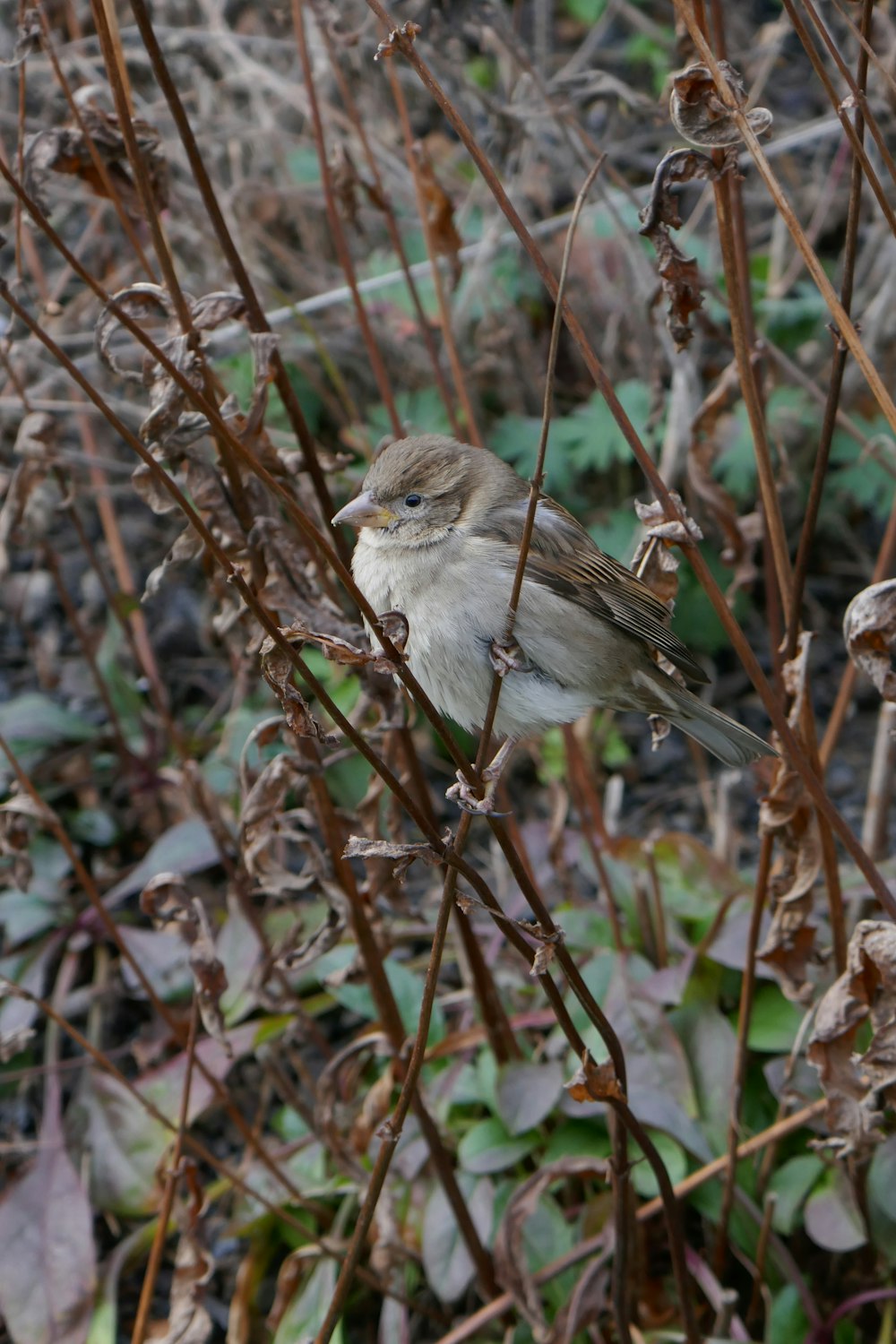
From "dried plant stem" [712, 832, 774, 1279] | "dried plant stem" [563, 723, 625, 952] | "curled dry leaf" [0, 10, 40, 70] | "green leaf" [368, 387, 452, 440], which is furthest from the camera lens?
"green leaf" [368, 387, 452, 440]

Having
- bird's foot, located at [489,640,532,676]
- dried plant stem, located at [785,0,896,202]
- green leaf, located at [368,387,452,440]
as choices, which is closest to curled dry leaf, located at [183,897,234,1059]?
bird's foot, located at [489,640,532,676]

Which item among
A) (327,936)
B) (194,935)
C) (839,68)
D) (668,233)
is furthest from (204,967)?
(839,68)

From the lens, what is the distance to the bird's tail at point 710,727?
2.48 metres

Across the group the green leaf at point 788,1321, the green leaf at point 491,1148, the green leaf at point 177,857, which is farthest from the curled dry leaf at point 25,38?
the green leaf at point 788,1321

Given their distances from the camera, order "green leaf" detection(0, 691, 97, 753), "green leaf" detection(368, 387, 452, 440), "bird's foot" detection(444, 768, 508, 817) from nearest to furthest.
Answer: "bird's foot" detection(444, 768, 508, 817)
"green leaf" detection(0, 691, 97, 753)
"green leaf" detection(368, 387, 452, 440)

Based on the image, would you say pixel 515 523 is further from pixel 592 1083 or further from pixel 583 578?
pixel 592 1083

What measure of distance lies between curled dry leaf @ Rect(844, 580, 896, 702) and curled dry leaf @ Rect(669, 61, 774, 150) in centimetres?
59

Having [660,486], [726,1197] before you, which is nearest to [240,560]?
[660,486]

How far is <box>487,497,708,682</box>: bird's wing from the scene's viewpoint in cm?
246

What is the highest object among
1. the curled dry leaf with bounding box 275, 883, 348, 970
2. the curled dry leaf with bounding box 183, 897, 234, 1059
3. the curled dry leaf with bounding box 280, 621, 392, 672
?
the curled dry leaf with bounding box 280, 621, 392, 672

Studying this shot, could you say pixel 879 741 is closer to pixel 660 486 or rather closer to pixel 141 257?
pixel 660 486

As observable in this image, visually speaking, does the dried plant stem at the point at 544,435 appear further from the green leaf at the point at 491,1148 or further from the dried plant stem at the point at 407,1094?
the green leaf at the point at 491,1148

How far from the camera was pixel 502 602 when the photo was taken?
2.22m

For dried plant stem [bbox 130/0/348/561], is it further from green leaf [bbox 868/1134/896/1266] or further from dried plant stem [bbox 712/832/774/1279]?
green leaf [bbox 868/1134/896/1266]
